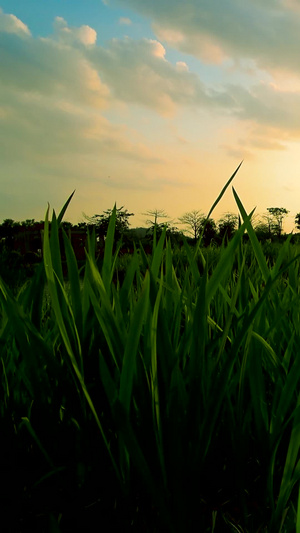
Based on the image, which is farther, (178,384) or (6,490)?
(6,490)

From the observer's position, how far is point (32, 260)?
9312 millimetres

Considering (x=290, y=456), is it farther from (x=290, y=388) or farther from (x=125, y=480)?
(x=125, y=480)

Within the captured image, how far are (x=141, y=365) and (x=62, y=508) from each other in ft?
0.84

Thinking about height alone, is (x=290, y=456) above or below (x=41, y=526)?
above

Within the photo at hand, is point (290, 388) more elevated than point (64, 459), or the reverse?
point (290, 388)

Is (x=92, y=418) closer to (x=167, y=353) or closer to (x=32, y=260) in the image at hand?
(x=167, y=353)

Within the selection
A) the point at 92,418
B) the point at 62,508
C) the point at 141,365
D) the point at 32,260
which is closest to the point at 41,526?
the point at 62,508

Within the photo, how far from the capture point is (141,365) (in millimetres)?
752

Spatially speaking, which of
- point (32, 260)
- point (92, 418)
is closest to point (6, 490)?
point (92, 418)

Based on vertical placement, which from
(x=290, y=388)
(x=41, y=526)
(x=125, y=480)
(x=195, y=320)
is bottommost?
(x=41, y=526)

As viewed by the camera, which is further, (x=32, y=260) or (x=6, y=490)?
(x=32, y=260)

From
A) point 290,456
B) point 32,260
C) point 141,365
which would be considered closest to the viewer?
point 290,456

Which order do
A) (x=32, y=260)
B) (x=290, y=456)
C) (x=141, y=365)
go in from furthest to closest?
(x=32, y=260)
(x=141, y=365)
(x=290, y=456)

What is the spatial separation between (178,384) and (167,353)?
0.07m
